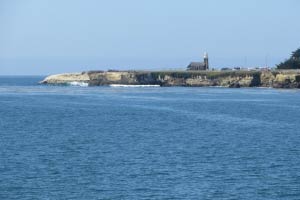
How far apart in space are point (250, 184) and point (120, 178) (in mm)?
5669

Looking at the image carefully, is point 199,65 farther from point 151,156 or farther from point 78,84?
point 151,156

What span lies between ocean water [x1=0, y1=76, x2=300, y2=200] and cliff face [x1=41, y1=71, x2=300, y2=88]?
238 feet

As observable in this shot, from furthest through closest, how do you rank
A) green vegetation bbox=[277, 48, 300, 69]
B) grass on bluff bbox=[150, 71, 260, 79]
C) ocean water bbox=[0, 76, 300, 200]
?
Result: green vegetation bbox=[277, 48, 300, 69]
grass on bluff bbox=[150, 71, 260, 79]
ocean water bbox=[0, 76, 300, 200]

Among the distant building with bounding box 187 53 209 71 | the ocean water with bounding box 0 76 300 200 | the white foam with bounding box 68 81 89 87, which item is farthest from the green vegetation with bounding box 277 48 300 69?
the ocean water with bounding box 0 76 300 200

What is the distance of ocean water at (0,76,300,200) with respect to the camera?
33.8 meters

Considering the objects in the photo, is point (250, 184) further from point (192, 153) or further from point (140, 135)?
point (140, 135)

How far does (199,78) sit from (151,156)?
406ft

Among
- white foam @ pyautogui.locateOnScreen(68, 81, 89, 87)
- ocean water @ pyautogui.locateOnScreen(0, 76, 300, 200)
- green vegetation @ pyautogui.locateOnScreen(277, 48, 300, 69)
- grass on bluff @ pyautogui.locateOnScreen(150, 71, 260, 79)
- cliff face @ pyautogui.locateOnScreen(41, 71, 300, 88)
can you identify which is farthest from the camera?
white foam @ pyautogui.locateOnScreen(68, 81, 89, 87)

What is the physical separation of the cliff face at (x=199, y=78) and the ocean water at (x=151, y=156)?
238 feet

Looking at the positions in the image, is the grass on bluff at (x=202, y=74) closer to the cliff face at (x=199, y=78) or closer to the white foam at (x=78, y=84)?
the cliff face at (x=199, y=78)

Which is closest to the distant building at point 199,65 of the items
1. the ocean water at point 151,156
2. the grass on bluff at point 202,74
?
the grass on bluff at point 202,74

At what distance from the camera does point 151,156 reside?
4322 centimetres

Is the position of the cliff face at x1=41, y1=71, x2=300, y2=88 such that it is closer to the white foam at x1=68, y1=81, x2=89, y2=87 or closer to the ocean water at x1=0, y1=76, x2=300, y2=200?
the white foam at x1=68, y1=81, x2=89, y2=87

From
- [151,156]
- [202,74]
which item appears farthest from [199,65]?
[151,156]
